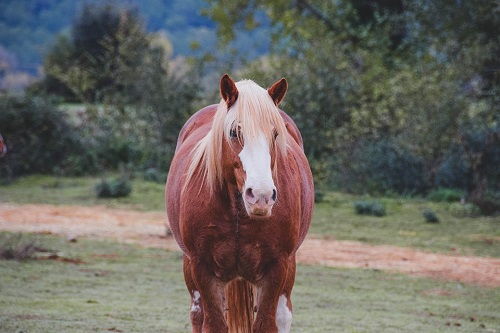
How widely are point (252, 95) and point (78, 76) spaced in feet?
66.4

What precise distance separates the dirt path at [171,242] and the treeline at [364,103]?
458cm

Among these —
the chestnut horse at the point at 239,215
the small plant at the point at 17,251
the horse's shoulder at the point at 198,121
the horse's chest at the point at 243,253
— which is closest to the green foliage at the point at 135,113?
the small plant at the point at 17,251

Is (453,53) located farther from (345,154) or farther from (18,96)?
(18,96)

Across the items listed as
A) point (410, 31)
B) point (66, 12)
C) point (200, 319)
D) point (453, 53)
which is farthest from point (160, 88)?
point (66, 12)

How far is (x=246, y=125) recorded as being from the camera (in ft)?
13.5

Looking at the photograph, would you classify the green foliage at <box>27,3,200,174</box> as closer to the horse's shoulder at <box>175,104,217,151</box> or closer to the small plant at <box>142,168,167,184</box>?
the small plant at <box>142,168,167,184</box>

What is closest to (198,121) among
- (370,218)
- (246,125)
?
(246,125)

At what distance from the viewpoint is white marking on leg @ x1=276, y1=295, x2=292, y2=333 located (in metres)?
4.63

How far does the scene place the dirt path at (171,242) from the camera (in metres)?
11.2

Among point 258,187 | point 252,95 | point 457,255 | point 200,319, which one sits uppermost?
point 252,95

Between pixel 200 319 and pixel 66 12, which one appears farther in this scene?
pixel 66 12

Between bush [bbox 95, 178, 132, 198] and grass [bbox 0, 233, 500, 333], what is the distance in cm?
606

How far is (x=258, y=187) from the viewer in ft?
12.6

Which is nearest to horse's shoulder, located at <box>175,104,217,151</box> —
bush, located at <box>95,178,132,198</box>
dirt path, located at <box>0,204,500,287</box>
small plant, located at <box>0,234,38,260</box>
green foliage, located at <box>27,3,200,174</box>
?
small plant, located at <box>0,234,38,260</box>
